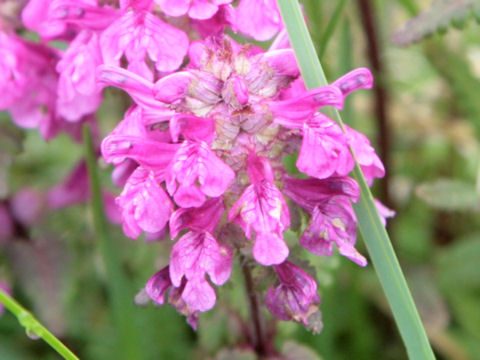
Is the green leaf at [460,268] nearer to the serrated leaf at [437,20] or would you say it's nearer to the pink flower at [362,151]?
the serrated leaf at [437,20]

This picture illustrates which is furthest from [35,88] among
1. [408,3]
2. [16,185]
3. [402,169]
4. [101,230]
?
[402,169]

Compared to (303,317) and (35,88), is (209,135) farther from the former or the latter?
(35,88)

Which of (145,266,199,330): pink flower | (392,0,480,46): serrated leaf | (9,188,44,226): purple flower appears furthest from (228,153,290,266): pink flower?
(9,188,44,226): purple flower

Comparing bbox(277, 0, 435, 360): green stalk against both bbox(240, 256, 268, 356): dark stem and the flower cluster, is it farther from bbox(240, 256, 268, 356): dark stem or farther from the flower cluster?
bbox(240, 256, 268, 356): dark stem

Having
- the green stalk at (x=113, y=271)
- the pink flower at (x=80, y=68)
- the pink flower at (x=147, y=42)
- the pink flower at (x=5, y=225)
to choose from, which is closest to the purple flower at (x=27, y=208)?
the pink flower at (x=5, y=225)

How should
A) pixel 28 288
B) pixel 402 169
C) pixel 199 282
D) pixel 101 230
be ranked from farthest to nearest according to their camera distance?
pixel 402 169 → pixel 28 288 → pixel 101 230 → pixel 199 282

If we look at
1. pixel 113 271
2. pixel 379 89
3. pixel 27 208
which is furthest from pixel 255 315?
pixel 379 89
